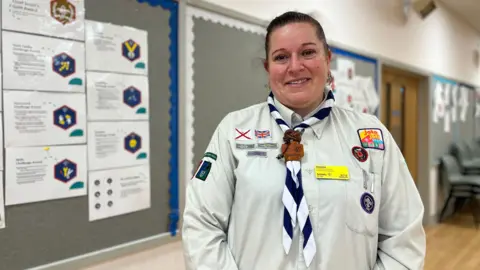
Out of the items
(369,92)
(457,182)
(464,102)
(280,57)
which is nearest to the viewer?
(280,57)

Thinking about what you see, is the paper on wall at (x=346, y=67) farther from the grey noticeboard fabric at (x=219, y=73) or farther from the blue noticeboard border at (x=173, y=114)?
the blue noticeboard border at (x=173, y=114)

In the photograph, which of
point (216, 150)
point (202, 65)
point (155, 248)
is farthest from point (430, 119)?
point (216, 150)

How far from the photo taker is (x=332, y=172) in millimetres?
1009

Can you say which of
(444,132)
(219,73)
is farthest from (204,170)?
(444,132)

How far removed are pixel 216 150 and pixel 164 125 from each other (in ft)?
2.66

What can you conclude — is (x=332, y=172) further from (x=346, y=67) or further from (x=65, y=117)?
(x=346, y=67)

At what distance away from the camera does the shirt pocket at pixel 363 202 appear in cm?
98

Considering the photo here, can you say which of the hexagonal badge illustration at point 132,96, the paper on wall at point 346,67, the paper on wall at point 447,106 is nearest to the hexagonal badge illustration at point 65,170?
the hexagonal badge illustration at point 132,96

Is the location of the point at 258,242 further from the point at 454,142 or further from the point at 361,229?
the point at 454,142

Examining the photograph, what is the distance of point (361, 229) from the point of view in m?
0.99

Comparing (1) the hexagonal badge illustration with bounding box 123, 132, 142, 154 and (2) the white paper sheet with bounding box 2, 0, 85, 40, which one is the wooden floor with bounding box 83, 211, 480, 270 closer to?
(1) the hexagonal badge illustration with bounding box 123, 132, 142, 154

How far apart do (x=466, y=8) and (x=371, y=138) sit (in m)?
5.73

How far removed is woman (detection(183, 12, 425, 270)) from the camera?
3.21 ft

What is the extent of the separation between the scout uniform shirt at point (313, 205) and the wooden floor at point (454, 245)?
9.68 ft
